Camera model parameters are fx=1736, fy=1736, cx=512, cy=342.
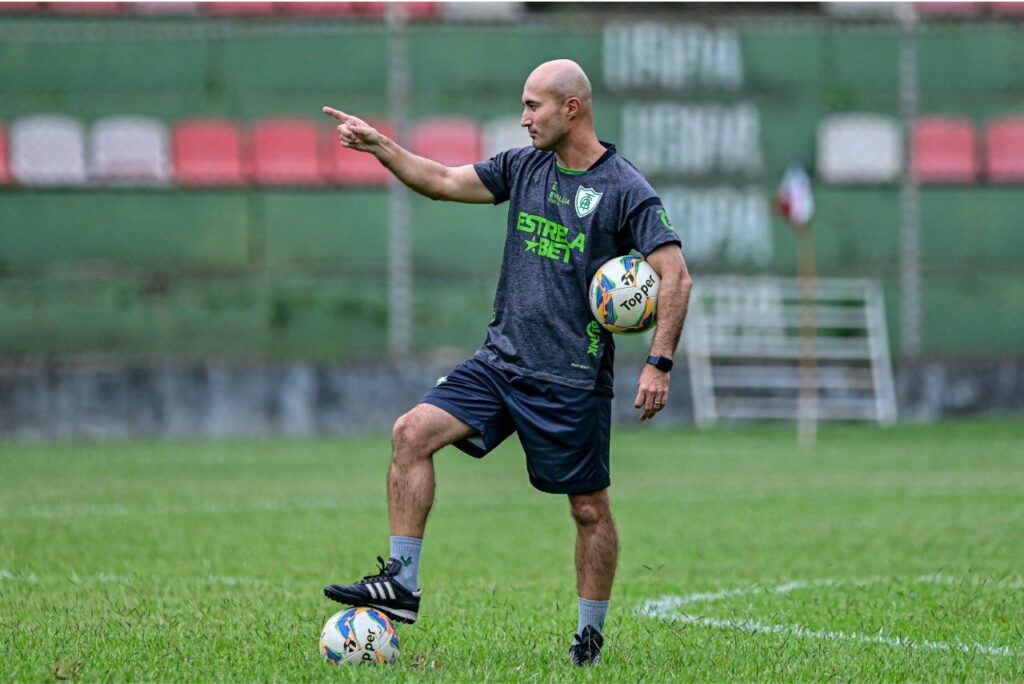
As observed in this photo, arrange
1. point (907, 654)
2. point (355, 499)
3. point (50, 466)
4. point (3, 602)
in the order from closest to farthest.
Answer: point (907, 654) → point (3, 602) → point (355, 499) → point (50, 466)

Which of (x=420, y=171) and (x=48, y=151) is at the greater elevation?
(x=420, y=171)

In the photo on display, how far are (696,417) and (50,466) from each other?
805cm

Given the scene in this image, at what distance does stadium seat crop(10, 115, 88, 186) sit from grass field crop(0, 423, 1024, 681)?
156 inches

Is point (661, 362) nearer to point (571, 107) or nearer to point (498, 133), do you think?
point (571, 107)

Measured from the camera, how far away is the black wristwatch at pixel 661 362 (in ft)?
21.5

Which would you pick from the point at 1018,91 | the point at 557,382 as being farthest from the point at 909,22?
the point at 557,382

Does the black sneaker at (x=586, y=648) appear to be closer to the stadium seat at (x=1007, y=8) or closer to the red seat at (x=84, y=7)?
the red seat at (x=84, y=7)

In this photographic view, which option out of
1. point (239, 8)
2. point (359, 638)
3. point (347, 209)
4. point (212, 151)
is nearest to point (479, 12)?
point (347, 209)

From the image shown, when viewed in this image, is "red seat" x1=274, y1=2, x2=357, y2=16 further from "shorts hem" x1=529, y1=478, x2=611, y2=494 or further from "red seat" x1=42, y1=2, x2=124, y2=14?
"shorts hem" x1=529, y1=478, x2=611, y2=494

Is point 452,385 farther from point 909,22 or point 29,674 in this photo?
point 909,22

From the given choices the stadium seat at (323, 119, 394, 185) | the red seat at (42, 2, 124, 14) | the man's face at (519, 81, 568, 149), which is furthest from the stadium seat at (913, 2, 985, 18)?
the man's face at (519, 81, 568, 149)

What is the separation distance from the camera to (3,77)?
66.5 ft

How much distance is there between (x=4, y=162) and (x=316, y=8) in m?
4.20

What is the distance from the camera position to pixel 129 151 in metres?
20.6
